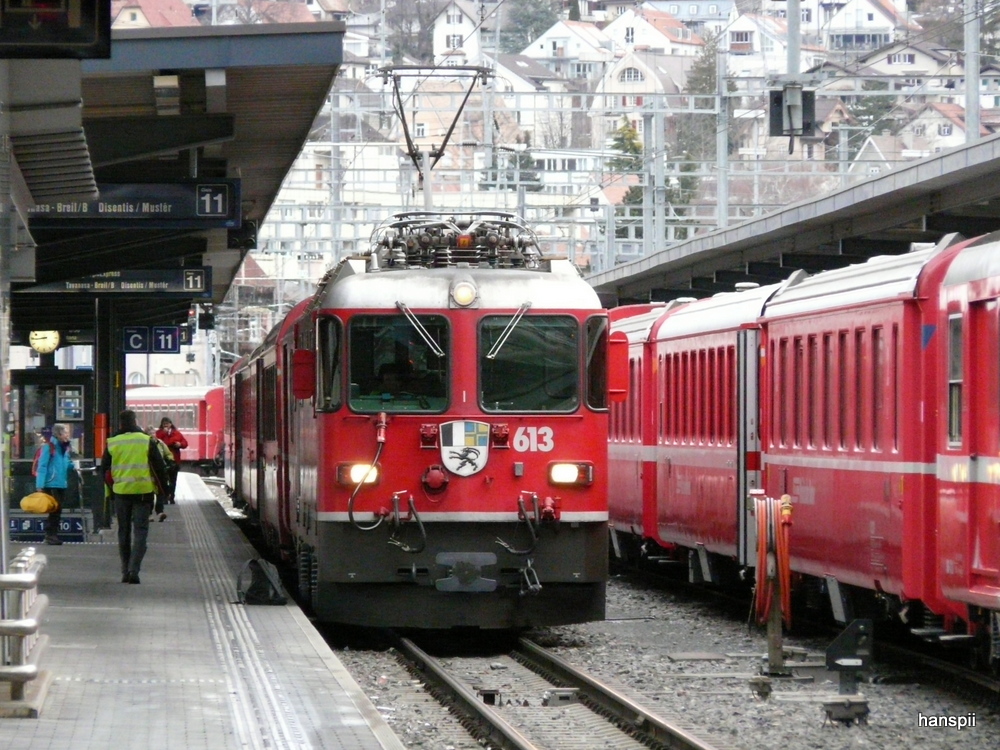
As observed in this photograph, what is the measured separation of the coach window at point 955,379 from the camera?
11.1 meters

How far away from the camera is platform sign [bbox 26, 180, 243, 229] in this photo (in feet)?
56.0

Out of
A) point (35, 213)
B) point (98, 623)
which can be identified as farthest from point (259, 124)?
point (98, 623)

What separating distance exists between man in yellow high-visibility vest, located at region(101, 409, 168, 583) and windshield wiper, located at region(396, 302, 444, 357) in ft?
15.2

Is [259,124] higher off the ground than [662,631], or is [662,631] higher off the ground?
[259,124]

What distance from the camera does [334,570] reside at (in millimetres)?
13852

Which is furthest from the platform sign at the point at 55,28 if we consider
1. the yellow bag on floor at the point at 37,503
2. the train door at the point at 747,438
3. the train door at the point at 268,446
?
the yellow bag on floor at the point at 37,503

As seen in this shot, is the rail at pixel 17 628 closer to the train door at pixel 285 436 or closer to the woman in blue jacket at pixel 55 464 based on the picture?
the train door at pixel 285 436

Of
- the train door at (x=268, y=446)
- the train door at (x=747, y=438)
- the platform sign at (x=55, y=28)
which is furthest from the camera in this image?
the train door at (x=268, y=446)

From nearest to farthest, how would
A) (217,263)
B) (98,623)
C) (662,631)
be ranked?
1. (98,623)
2. (662,631)
3. (217,263)

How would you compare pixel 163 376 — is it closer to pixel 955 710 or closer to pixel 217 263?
Answer: pixel 217 263

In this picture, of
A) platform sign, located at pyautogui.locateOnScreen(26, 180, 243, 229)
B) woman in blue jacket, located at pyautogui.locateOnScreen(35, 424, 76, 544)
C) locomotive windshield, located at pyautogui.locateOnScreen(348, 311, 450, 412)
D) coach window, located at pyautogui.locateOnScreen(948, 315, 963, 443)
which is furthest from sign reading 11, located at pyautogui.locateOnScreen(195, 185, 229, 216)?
coach window, located at pyautogui.locateOnScreen(948, 315, 963, 443)

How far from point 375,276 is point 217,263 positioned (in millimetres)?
13202

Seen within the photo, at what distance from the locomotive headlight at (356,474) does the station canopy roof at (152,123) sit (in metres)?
2.85

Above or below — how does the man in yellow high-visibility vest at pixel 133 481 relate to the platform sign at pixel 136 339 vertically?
below
